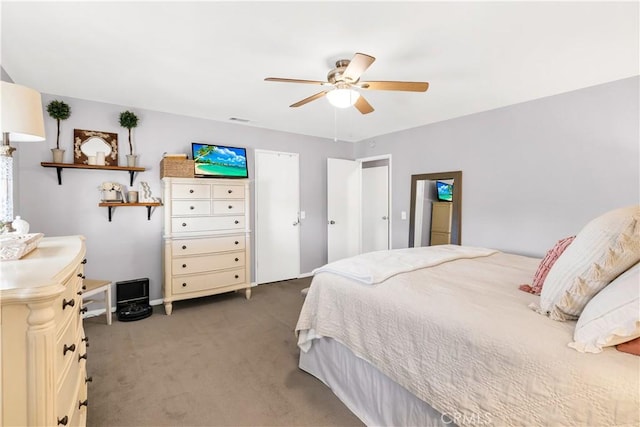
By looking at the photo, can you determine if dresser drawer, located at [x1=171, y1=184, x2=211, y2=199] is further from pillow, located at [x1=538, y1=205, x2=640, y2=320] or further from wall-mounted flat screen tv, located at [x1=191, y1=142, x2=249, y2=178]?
pillow, located at [x1=538, y1=205, x2=640, y2=320]

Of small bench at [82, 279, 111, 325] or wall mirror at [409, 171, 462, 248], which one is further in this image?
wall mirror at [409, 171, 462, 248]

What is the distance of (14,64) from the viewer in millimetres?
2314

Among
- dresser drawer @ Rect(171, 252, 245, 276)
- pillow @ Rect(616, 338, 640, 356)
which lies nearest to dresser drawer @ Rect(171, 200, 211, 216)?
dresser drawer @ Rect(171, 252, 245, 276)

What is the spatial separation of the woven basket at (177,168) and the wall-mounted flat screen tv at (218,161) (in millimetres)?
106

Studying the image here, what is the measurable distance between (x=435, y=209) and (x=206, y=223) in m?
3.00

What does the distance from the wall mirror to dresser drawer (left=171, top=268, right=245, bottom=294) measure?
2516mm

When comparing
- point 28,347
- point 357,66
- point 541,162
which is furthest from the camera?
point 541,162

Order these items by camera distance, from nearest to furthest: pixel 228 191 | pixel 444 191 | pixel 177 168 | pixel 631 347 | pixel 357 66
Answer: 1. pixel 631 347
2. pixel 357 66
3. pixel 177 168
4. pixel 228 191
5. pixel 444 191

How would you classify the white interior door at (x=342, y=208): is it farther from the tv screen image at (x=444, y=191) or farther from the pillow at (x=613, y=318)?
the pillow at (x=613, y=318)

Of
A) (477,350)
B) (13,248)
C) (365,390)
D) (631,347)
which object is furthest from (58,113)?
(631,347)

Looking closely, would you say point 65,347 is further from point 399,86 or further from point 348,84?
point 399,86

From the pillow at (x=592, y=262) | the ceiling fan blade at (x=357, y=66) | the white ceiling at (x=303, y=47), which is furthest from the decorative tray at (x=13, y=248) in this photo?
the pillow at (x=592, y=262)

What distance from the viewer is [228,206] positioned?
12.0ft

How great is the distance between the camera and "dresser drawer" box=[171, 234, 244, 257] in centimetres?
333
